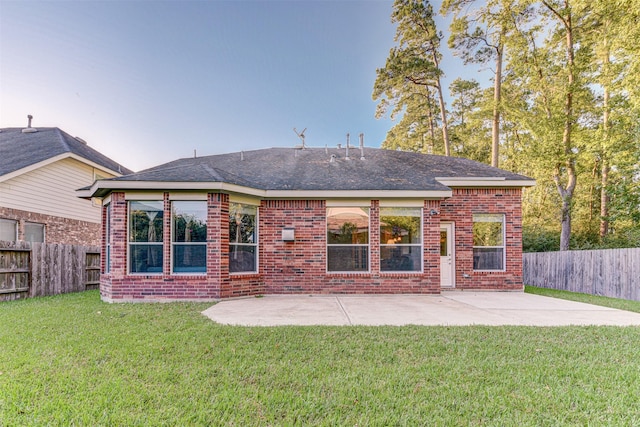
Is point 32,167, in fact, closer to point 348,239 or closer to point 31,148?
point 31,148

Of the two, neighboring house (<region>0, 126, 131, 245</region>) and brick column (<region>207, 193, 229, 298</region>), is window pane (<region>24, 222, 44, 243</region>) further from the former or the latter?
brick column (<region>207, 193, 229, 298</region>)

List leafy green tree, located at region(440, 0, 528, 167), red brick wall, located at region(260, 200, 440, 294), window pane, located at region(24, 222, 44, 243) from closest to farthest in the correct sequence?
red brick wall, located at region(260, 200, 440, 294) → window pane, located at region(24, 222, 44, 243) → leafy green tree, located at region(440, 0, 528, 167)

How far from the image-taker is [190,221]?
7387 millimetres

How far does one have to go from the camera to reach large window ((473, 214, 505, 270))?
9.20 metres

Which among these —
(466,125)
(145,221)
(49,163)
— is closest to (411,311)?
(145,221)

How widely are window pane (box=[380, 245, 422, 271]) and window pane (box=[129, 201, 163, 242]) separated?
18.6 feet

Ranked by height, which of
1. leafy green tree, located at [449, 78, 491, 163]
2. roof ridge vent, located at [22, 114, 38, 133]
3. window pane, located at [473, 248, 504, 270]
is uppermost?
leafy green tree, located at [449, 78, 491, 163]

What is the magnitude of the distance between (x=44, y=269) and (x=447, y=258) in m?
11.0

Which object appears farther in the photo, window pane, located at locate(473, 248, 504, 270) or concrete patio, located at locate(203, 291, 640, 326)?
window pane, located at locate(473, 248, 504, 270)

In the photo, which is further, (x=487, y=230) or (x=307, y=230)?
(x=487, y=230)

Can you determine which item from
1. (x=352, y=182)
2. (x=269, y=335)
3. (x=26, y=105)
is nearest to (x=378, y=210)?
(x=352, y=182)

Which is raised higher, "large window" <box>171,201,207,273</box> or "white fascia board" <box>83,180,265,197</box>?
"white fascia board" <box>83,180,265,197</box>

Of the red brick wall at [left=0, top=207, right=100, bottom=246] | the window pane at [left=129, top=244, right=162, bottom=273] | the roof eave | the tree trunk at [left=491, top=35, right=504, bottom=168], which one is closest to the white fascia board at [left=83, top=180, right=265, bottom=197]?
the roof eave

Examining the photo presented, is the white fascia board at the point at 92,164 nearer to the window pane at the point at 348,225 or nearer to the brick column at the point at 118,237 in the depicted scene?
the brick column at the point at 118,237
